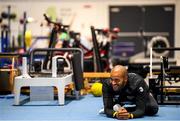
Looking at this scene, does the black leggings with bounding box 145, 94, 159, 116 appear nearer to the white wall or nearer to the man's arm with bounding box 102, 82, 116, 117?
the man's arm with bounding box 102, 82, 116, 117

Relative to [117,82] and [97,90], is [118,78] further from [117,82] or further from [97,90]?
[97,90]

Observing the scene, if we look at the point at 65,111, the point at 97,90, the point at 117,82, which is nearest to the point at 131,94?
the point at 117,82

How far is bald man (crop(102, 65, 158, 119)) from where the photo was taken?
16.4ft

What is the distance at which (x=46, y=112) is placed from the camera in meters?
5.67

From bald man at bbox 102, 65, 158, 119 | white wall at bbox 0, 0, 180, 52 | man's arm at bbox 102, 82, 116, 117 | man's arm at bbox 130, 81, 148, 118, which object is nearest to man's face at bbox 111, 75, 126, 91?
bald man at bbox 102, 65, 158, 119

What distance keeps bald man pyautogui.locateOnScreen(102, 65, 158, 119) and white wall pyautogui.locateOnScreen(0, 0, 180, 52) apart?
8.09 meters

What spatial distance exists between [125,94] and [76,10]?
8456 mm

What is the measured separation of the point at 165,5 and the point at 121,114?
29.8 ft

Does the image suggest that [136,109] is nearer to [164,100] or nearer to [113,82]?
[113,82]

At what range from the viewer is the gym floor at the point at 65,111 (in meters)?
5.23

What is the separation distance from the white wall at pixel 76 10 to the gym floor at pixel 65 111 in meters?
6.67

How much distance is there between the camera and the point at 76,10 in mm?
13375

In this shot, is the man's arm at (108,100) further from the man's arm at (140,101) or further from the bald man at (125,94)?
the man's arm at (140,101)

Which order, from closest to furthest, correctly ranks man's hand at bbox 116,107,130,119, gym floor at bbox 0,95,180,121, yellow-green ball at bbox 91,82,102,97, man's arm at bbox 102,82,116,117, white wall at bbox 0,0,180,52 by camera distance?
man's hand at bbox 116,107,130,119 → man's arm at bbox 102,82,116,117 → gym floor at bbox 0,95,180,121 → yellow-green ball at bbox 91,82,102,97 → white wall at bbox 0,0,180,52
